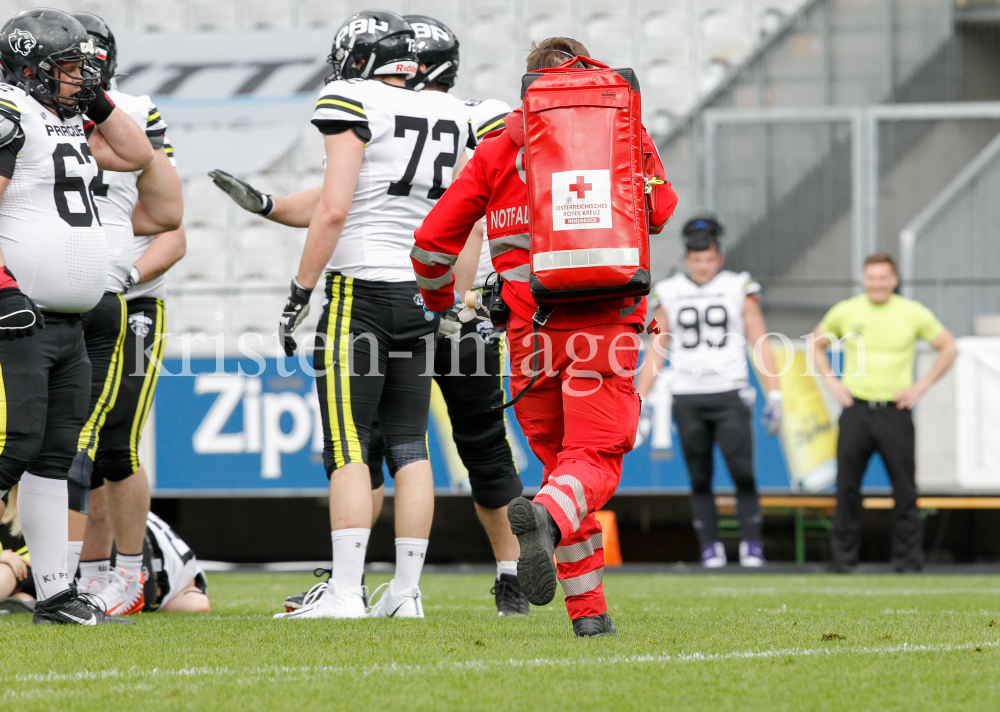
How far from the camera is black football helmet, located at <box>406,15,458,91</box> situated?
4.79m

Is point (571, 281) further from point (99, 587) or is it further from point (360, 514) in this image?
point (99, 587)

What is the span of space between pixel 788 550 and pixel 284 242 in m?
5.85

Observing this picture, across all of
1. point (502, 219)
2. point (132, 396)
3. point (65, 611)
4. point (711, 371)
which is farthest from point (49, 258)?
point (711, 371)

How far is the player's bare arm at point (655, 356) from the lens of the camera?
328 inches

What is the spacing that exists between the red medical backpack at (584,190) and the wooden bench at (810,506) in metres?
5.88

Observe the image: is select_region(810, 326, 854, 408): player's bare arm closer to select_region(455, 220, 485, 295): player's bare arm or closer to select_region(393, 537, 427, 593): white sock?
select_region(455, 220, 485, 295): player's bare arm

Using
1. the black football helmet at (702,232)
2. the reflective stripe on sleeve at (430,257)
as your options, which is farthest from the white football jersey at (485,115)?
the black football helmet at (702,232)

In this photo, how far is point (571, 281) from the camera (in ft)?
10.9

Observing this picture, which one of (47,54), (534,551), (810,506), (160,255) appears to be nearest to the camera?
(534,551)

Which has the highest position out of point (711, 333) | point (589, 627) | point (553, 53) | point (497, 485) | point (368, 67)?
point (368, 67)

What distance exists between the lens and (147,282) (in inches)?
203

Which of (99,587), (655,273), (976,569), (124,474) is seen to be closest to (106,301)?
(124,474)

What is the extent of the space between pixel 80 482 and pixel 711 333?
4712 mm

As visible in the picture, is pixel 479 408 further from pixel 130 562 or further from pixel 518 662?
pixel 518 662
